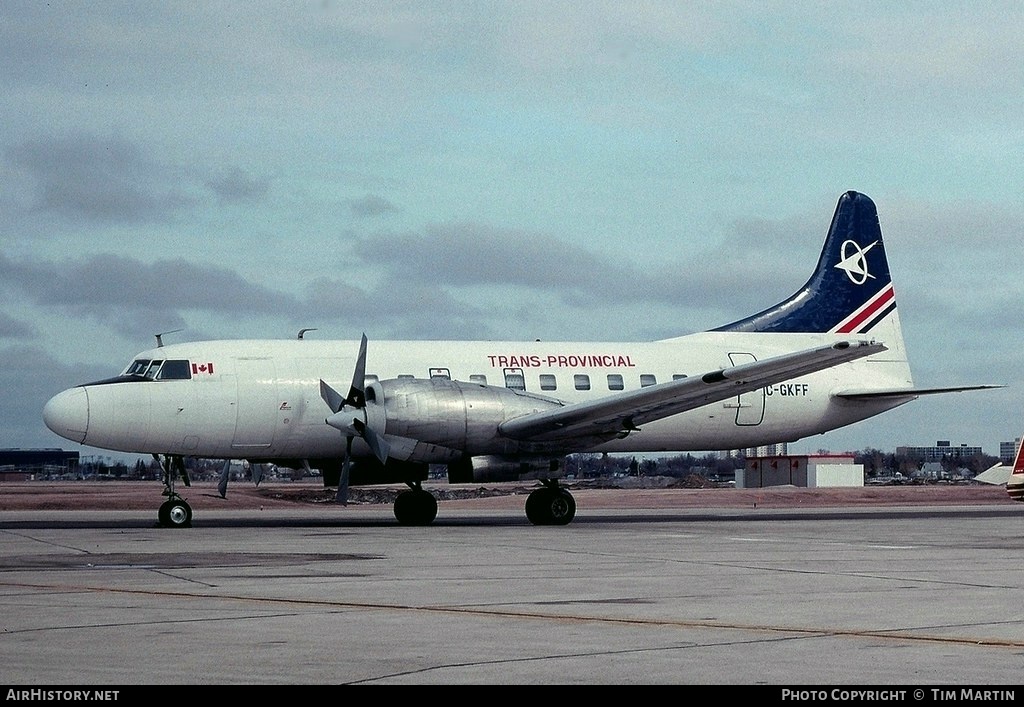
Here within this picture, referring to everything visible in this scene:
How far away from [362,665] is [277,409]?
20.7 m

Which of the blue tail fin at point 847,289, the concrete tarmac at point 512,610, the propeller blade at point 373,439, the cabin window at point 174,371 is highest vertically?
the blue tail fin at point 847,289

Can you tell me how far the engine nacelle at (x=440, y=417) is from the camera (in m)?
28.0

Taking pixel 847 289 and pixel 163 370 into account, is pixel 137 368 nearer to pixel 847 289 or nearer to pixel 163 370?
pixel 163 370

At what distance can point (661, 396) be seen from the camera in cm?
2852

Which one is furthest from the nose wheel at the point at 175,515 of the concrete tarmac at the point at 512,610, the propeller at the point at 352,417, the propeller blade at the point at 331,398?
the concrete tarmac at the point at 512,610

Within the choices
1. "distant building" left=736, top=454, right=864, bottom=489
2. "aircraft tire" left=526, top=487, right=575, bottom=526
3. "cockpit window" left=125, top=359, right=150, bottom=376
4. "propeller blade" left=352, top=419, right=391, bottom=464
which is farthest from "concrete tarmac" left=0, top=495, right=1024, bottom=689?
"distant building" left=736, top=454, right=864, bottom=489

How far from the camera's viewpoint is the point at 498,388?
2972 centimetres

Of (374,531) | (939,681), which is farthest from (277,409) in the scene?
(939,681)

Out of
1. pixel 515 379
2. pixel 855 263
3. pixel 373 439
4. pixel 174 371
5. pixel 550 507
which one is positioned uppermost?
pixel 855 263

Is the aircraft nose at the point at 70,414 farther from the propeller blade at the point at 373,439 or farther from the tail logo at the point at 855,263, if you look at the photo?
the tail logo at the point at 855,263

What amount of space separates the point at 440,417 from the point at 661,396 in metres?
4.66

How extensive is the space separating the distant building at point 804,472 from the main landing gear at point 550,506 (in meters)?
42.2

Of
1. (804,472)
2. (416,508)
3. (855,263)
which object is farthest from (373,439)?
(804,472)

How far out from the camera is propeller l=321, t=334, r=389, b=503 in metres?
28.1
